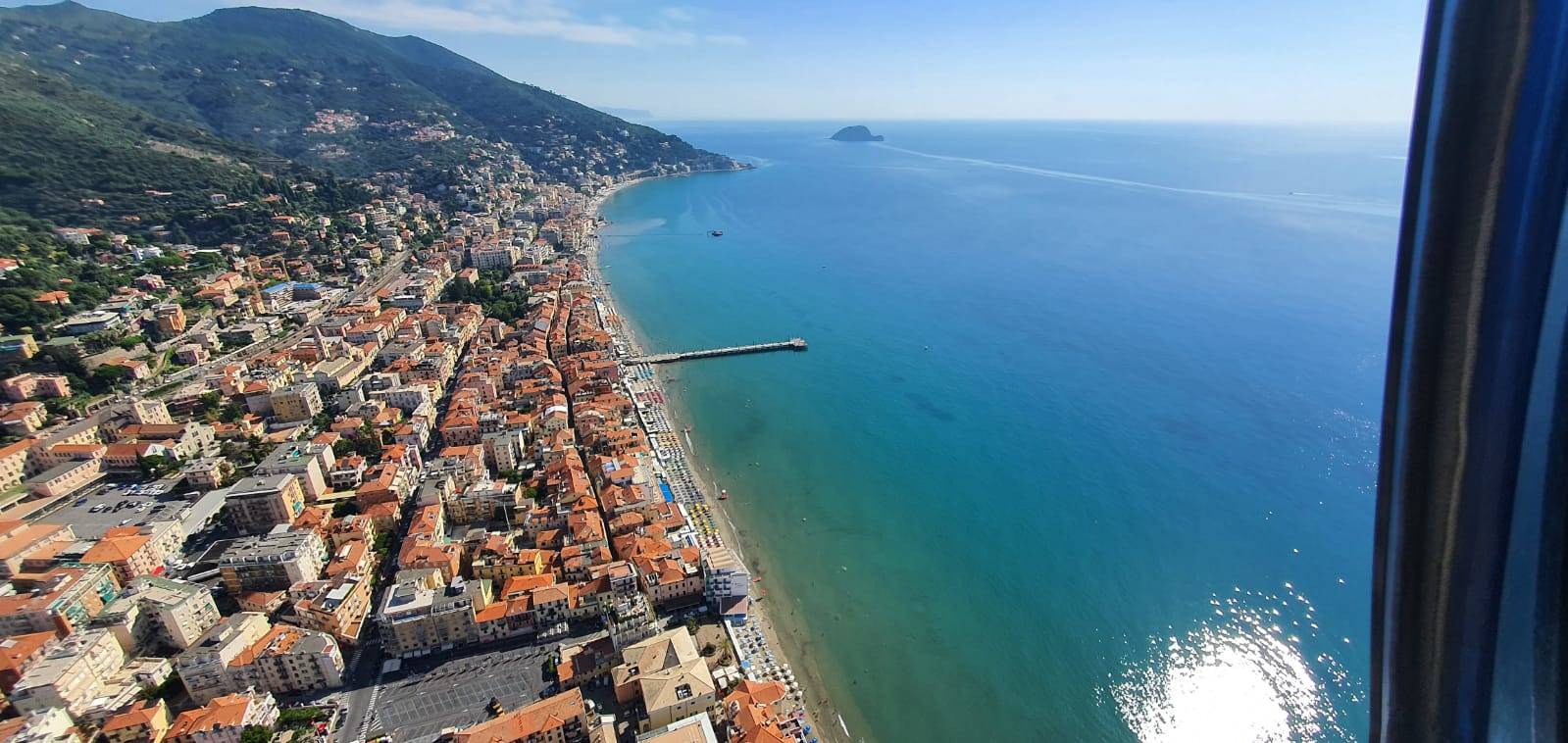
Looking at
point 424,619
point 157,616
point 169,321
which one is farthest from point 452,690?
point 169,321

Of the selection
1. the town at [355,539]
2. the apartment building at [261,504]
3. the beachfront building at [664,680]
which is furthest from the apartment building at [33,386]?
the beachfront building at [664,680]

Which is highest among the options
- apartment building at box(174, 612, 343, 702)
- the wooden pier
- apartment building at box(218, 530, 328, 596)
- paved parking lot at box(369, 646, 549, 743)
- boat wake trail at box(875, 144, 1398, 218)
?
boat wake trail at box(875, 144, 1398, 218)

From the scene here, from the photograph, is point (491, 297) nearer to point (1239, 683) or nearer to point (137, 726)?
point (137, 726)

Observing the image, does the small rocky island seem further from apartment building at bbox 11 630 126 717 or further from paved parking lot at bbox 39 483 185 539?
apartment building at bbox 11 630 126 717

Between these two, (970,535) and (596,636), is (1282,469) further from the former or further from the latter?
(596,636)

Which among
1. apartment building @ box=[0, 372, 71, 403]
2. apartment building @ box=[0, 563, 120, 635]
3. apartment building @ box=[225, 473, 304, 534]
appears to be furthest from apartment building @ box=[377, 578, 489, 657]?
apartment building @ box=[0, 372, 71, 403]
